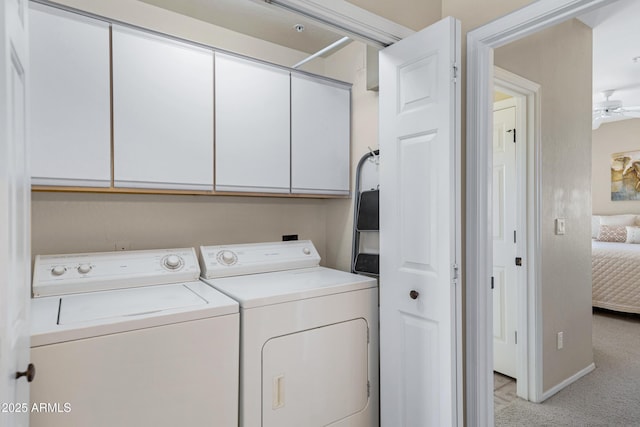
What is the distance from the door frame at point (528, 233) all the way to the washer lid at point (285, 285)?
4.05 feet

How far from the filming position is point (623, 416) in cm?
229

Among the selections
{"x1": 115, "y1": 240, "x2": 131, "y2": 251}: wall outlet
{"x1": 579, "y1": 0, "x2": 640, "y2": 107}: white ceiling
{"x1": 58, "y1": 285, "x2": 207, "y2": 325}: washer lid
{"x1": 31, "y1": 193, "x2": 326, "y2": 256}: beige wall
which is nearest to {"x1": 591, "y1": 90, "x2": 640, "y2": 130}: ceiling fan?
{"x1": 579, "y1": 0, "x2": 640, "y2": 107}: white ceiling

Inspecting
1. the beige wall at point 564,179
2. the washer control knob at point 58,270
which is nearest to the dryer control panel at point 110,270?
the washer control knob at point 58,270

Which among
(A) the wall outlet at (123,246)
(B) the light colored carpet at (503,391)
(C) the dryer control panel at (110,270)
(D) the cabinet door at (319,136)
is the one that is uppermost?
(D) the cabinet door at (319,136)

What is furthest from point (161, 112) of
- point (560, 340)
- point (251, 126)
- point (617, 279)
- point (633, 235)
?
point (633, 235)

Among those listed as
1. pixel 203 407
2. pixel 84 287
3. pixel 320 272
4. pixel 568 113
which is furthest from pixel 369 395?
pixel 568 113

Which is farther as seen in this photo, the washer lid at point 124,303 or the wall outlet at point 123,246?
the wall outlet at point 123,246

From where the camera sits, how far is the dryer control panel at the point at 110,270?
1638 millimetres

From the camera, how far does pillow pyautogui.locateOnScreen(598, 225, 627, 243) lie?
5613mm

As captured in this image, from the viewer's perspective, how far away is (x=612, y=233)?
572 cm

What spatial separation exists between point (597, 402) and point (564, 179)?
157 centimetres

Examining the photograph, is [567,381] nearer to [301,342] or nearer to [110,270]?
[301,342]

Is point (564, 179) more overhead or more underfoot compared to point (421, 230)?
more overhead

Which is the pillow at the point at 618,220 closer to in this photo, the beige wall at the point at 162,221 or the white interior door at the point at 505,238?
the white interior door at the point at 505,238
